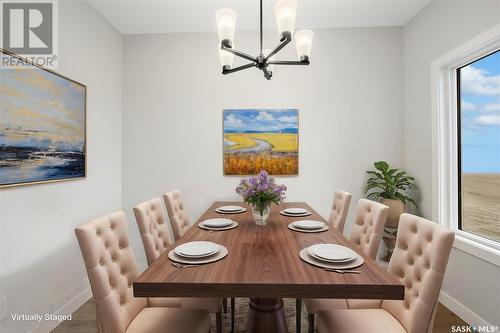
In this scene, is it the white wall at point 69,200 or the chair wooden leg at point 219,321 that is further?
the white wall at point 69,200

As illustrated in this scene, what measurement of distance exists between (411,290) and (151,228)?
1595mm

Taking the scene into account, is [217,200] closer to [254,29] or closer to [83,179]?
[83,179]

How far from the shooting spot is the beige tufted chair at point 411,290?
1059 millimetres

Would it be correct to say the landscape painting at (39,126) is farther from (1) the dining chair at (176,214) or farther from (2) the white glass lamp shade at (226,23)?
(2) the white glass lamp shade at (226,23)

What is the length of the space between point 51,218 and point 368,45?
12.0 feet

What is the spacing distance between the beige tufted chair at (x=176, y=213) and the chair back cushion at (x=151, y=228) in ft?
0.75

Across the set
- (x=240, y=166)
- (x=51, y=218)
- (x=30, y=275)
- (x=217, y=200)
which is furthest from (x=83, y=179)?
(x=240, y=166)

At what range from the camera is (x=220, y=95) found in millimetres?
2973

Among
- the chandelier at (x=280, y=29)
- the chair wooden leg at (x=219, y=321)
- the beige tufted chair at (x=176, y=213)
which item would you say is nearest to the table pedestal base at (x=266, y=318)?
the chair wooden leg at (x=219, y=321)

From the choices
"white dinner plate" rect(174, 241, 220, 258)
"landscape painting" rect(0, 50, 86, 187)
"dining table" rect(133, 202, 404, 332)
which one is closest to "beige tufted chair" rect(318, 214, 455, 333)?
"dining table" rect(133, 202, 404, 332)

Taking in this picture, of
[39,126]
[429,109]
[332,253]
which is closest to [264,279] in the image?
[332,253]

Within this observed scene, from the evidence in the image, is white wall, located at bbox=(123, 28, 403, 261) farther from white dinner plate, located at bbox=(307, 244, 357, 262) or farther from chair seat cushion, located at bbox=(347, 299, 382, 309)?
white dinner plate, located at bbox=(307, 244, 357, 262)

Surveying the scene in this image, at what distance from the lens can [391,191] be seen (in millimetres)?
2639

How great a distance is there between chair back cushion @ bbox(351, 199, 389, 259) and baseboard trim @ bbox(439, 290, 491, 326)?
1127 mm
